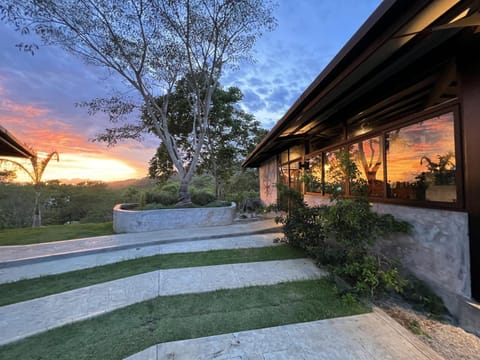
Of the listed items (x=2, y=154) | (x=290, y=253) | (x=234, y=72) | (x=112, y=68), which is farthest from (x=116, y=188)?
(x=290, y=253)

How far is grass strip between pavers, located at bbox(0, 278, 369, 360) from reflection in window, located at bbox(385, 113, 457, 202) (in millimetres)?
1647

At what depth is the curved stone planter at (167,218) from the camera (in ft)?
23.0

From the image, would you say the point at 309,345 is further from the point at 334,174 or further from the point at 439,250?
the point at 334,174

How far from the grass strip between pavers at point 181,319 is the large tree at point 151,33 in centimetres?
589

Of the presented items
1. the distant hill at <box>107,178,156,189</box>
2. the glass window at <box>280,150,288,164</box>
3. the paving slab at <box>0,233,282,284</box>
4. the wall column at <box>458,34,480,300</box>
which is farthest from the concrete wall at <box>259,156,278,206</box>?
the distant hill at <box>107,178,156,189</box>

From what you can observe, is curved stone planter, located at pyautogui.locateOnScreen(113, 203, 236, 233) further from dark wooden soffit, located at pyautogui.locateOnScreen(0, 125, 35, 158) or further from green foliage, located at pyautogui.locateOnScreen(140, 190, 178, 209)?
dark wooden soffit, located at pyautogui.locateOnScreen(0, 125, 35, 158)

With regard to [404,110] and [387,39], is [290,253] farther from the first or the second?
[387,39]

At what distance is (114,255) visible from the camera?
4773 mm

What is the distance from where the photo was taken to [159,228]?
7.18 metres

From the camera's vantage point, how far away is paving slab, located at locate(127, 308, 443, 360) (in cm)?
Result: 176

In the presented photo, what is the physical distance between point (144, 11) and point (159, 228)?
7283 mm

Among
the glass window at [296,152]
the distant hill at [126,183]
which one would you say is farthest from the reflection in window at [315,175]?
the distant hill at [126,183]

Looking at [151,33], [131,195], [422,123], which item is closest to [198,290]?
[422,123]

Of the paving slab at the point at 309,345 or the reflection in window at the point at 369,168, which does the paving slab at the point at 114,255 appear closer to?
the reflection in window at the point at 369,168
